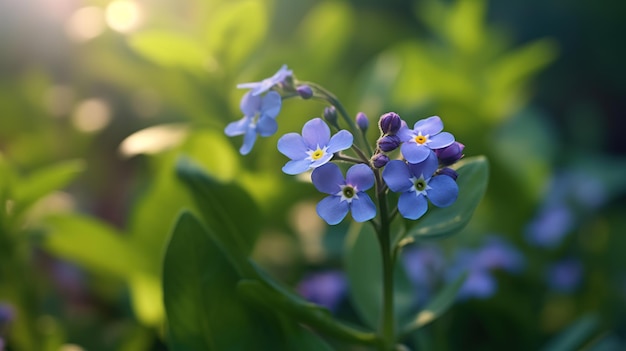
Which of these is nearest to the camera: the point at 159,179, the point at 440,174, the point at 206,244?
the point at 440,174

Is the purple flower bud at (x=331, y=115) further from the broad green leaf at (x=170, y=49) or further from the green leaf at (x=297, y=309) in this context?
the broad green leaf at (x=170, y=49)

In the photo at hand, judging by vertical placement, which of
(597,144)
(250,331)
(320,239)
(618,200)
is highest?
(250,331)

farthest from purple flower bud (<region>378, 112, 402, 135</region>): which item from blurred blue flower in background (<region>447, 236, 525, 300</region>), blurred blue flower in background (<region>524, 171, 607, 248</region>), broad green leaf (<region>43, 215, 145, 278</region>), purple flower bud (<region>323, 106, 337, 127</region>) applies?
blurred blue flower in background (<region>524, 171, 607, 248</region>)

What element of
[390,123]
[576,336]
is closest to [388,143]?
[390,123]

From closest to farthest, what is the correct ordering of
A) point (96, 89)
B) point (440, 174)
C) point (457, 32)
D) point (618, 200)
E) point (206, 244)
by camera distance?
1. point (440, 174)
2. point (206, 244)
3. point (457, 32)
4. point (96, 89)
5. point (618, 200)

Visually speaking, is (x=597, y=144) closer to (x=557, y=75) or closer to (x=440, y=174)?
(x=557, y=75)

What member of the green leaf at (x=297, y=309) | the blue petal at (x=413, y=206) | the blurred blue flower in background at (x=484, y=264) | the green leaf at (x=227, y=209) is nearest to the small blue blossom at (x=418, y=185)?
the blue petal at (x=413, y=206)

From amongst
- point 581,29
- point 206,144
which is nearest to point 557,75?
point 581,29

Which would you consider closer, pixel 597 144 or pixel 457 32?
pixel 457 32
